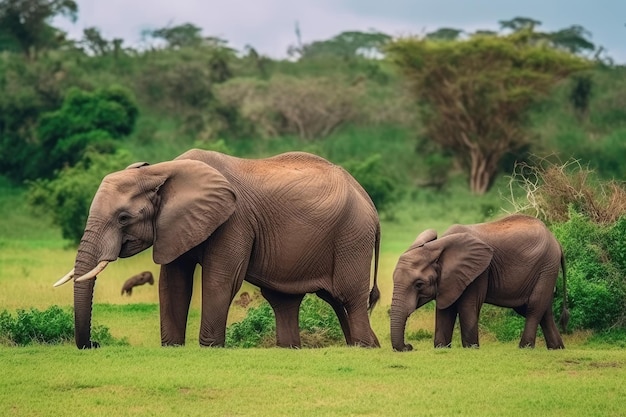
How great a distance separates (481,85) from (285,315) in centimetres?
3217

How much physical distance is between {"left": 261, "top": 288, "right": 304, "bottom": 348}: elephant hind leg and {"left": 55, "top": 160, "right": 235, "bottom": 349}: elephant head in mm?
1344

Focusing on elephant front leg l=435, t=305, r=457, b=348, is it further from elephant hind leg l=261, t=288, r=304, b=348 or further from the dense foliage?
the dense foliage

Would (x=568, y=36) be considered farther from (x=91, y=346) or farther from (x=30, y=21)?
(x=91, y=346)

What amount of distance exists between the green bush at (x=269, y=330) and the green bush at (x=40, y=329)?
128cm

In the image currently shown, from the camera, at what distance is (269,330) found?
1446 centimetres

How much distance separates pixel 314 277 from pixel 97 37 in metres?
47.7

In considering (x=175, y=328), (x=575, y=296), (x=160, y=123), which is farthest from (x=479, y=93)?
(x=175, y=328)

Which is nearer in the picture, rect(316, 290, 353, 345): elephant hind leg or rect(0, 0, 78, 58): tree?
rect(316, 290, 353, 345): elephant hind leg

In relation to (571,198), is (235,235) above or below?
above

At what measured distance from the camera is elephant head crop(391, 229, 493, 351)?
1287 centimetres

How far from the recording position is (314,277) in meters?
13.1

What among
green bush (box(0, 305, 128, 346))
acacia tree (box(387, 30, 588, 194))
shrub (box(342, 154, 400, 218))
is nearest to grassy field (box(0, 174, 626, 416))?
green bush (box(0, 305, 128, 346))

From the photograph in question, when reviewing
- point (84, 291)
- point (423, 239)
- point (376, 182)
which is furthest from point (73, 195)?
point (84, 291)

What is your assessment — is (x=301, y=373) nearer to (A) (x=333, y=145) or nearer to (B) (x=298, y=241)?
(B) (x=298, y=241)
